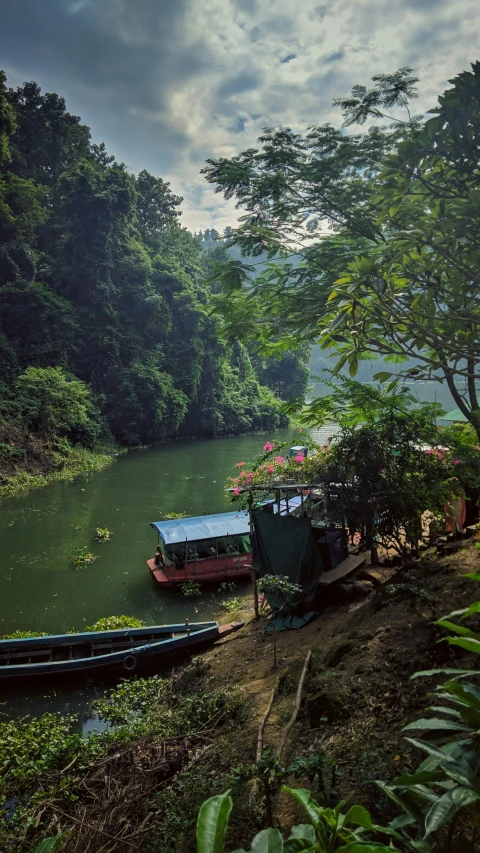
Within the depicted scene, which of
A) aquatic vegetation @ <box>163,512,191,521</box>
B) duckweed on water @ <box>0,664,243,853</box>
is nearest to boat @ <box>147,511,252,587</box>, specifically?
aquatic vegetation @ <box>163,512,191,521</box>

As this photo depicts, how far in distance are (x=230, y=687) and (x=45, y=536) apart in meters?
10.4

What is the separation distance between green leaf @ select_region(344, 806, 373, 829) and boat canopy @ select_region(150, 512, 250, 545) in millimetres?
9042

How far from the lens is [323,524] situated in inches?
305

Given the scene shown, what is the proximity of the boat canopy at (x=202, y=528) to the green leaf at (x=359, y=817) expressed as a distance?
904 centimetres

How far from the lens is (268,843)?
1.58 meters

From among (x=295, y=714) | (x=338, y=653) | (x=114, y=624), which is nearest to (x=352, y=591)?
(x=338, y=653)

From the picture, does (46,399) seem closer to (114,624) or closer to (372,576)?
(114,624)

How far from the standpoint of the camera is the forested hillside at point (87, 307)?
928 inches

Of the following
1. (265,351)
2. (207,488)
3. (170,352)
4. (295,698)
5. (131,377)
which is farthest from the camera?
(170,352)

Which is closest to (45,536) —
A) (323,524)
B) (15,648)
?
(15,648)

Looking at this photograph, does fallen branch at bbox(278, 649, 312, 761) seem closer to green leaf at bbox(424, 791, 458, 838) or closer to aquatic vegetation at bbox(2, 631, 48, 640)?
green leaf at bbox(424, 791, 458, 838)

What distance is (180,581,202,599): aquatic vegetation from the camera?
1048 centimetres

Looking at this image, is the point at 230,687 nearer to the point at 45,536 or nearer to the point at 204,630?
the point at 204,630

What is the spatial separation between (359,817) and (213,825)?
1.68ft
